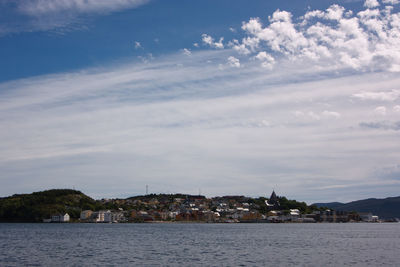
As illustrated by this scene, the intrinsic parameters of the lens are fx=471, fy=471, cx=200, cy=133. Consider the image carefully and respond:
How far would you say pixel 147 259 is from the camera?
4731 cm

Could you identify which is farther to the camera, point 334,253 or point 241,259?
point 334,253

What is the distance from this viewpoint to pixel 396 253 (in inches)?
2154

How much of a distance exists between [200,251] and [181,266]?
14046 millimetres

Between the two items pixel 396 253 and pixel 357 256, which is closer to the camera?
pixel 357 256

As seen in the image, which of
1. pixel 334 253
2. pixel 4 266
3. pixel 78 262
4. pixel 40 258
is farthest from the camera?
pixel 334 253

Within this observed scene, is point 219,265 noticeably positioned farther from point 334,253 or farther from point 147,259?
point 334,253

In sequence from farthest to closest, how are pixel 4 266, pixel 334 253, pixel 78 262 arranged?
pixel 334 253, pixel 78 262, pixel 4 266

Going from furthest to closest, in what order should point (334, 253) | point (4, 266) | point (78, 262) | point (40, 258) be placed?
point (334, 253) < point (40, 258) < point (78, 262) < point (4, 266)

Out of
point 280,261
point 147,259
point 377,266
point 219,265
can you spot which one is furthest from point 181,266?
point 377,266

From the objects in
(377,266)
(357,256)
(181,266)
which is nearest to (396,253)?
(357,256)

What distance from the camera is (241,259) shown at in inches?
1860

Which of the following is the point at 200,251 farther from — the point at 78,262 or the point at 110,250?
the point at 78,262

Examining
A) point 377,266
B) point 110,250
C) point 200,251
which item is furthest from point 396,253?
point 110,250

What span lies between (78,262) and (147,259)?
6.78m
